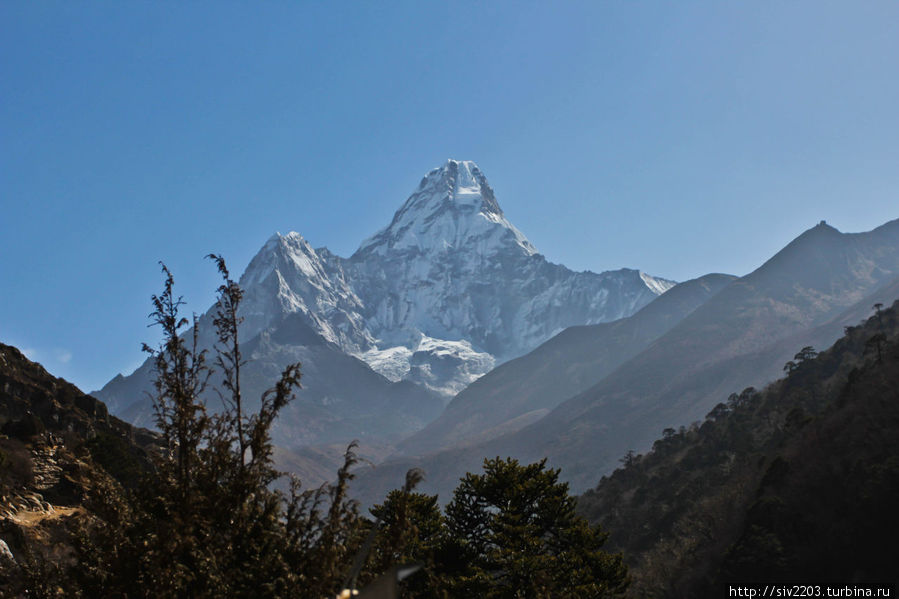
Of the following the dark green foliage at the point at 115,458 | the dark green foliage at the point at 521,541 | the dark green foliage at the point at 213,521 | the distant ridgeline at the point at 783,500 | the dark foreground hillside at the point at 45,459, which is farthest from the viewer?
the distant ridgeline at the point at 783,500

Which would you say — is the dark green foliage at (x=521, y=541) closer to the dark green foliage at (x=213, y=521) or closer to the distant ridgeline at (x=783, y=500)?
the dark green foliage at (x=213, y=521)

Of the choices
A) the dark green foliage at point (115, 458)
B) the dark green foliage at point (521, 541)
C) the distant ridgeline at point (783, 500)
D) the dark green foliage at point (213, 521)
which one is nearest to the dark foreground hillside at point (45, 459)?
the dark green foliage at point (115, 458)

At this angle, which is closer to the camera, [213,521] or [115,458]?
[213,521]

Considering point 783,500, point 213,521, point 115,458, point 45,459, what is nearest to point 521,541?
point 213,521

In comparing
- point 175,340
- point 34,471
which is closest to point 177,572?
point 175,340

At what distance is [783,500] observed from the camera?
2415 inches

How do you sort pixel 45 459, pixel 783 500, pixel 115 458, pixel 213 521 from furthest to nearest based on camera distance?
pixel 783 500, pixel 115 458, pixel 45 459, pixel 213 521

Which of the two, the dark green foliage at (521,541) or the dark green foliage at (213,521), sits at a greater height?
the dark green foliage at (213,521)

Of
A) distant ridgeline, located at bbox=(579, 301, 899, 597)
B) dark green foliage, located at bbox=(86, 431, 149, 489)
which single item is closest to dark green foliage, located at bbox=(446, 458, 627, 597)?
dark green foliage, located at bbox=(86, 431, 149, 489)

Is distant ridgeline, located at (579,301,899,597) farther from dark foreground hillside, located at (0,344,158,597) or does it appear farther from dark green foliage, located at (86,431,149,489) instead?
dark foreground hillside, located at (0,344,158,597)

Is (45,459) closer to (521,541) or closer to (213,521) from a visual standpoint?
(521,541)

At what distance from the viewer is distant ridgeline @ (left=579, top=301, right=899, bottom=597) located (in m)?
53.1

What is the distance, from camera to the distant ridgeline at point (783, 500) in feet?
174

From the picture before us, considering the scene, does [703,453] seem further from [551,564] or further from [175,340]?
[175,340]
